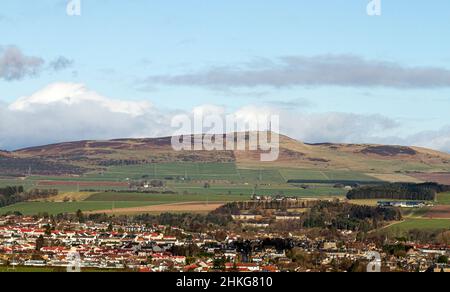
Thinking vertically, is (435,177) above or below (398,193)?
above

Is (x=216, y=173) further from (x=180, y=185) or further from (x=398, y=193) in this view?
(x=398, y=193)

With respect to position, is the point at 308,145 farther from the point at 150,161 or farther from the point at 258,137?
the point at 150,161

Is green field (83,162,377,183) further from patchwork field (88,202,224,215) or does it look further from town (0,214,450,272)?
town (0,214,450,272)

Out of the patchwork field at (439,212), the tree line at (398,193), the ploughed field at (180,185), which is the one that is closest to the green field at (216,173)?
the ploughed field at (180,185)

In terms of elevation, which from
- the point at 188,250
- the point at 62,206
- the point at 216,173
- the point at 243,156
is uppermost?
the point at 243,156

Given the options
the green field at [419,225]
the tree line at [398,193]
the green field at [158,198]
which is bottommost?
the green field at [419,225]

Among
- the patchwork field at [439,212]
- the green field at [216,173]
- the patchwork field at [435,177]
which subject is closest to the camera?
the patchwork field at [439,212]

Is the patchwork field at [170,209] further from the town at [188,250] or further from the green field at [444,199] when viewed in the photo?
the green field at [444,199]

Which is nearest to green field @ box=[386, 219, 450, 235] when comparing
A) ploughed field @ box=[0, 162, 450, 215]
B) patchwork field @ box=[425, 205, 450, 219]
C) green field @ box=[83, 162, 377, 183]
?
→ patchwork field @ box=[425, 205, 450, 219]

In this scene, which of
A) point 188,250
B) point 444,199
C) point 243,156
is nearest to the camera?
point 188,250

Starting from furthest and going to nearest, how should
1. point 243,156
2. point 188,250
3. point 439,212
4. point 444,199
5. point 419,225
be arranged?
point 243,156, point 444,199, point 439,212, point 419,225, point 188,250

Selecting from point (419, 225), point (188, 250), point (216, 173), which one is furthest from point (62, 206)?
point (216, 173)
